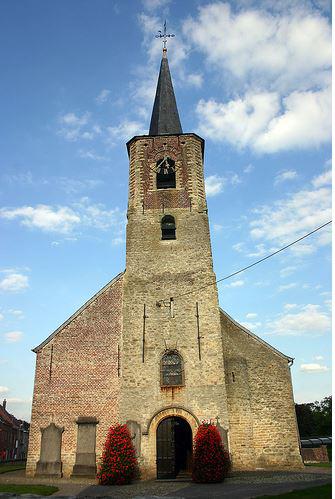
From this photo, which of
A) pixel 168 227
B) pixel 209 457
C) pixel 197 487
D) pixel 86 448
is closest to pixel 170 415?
pixel 209 457

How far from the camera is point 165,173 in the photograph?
1956 centimetres

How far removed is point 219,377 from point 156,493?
195 inches

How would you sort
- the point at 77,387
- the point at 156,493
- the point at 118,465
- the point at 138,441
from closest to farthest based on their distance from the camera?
the point at 156,493, the point at 118,465, the point at 138,441, the point at 77,387

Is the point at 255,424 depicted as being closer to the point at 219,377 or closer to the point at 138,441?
the point at 219,377

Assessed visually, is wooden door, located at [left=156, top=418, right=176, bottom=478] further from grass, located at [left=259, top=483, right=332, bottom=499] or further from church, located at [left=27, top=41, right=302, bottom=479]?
grass, located at [left=259, top=483, right=332, bottom=499]

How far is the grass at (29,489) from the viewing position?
10.9 metres

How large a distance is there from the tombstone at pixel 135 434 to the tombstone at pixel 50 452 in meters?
2.50

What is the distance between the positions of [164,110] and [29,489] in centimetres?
1846

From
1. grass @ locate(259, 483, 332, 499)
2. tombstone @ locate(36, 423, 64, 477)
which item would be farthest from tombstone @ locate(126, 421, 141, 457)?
grass @ locate(259, 483, 332, 499)

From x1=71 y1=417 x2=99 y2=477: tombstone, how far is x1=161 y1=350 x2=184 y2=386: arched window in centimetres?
289

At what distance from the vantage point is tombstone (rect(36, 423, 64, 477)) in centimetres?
1412

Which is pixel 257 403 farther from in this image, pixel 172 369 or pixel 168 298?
pixel 168 298

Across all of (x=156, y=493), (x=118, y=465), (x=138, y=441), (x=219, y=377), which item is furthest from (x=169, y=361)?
(x=156, y=493)

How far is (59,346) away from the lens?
15938 millimetres
